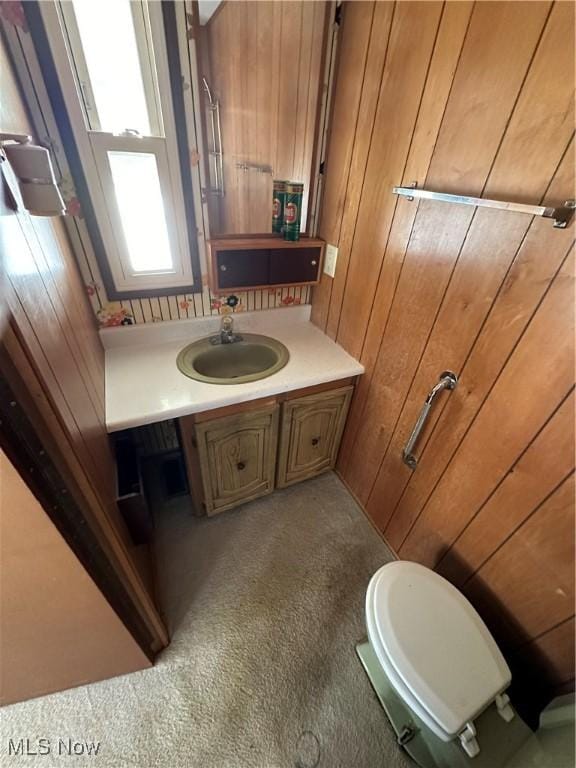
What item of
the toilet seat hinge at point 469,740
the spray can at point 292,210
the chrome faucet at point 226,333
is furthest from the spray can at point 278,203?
the toilet seat hinge at point 469,740

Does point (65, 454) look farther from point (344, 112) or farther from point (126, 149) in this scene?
point (344, 112)

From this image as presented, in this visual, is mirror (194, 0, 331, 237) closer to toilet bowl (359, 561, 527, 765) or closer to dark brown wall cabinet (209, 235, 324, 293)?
dark brown wall cabinet (209, 235, 324, 293)

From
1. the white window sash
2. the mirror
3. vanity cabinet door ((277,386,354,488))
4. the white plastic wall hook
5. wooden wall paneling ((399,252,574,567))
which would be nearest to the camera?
the white plastic wall hook

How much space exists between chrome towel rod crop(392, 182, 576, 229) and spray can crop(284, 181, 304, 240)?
469mm

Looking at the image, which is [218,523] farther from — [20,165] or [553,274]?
[553,274]

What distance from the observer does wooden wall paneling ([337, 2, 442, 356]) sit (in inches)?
35.0

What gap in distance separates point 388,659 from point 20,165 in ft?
4.49

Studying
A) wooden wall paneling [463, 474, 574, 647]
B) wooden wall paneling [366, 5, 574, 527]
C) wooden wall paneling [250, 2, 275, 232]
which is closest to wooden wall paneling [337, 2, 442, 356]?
wooden wall paneling [366, 5, 574, 527]

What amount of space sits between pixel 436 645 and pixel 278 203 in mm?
1664

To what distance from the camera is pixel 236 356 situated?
5.12ft

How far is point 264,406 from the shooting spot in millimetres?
1313

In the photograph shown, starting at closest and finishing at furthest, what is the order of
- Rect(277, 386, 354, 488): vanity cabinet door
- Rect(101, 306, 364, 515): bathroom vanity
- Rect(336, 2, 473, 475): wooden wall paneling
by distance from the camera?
Rect(336, 2, 473, 475): wooden wall paneling
Rect(101, 306, 364, 515): bathroom vanity
Rect(277, 386, 354, 488): vanity cabinet door

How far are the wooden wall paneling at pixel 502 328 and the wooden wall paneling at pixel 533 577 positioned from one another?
273 millimetres

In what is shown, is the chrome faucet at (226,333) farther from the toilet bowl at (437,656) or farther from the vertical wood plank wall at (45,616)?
the toilet bowl at (437,656)
